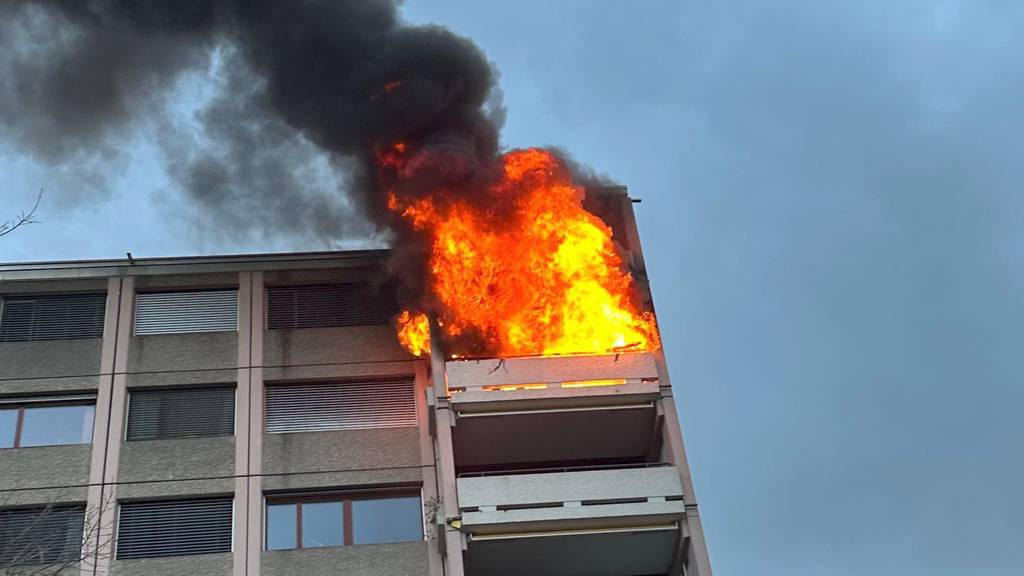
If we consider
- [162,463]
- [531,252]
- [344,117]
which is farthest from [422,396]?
[344,117]

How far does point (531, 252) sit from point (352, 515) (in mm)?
5936

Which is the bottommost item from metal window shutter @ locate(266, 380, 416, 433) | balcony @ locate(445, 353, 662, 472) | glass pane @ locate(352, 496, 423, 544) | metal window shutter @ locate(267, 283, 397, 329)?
glass pane @ locate(352, 496, 423, 544)

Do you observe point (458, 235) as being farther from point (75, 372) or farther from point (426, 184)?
point (75, 372)

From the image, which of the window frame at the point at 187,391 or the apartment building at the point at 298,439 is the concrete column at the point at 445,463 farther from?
the window frame at the point at 187,391

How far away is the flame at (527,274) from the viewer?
21469 millimetres

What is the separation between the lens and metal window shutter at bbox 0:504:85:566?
19328mm

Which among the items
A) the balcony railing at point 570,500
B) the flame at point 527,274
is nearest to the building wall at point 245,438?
the balcony railing at point 570,500

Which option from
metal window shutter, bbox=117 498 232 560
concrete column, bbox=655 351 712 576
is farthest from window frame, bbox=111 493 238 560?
concrete column, bbox=655 351 712 576

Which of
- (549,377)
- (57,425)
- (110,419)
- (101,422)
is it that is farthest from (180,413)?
(549,377)

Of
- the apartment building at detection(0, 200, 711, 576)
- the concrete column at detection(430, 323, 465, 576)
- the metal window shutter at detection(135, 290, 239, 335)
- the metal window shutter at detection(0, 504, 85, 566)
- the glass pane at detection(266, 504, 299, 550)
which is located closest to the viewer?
the concrete column at detection(430, 323, 465, 576)

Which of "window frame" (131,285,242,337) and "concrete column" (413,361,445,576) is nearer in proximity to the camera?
"concrete column" (413,361,445,576)

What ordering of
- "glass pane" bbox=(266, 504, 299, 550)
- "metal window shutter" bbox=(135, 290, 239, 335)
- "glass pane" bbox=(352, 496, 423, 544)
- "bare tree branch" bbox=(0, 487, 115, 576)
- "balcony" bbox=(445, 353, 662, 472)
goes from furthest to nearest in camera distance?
"metal window shutter" bbox=(135, 290, 239, 335)
"glass pane" bbox=(352, 496, 423, 544)
"balcony" bbox=(445, 353, 662, 472)
"glass pane" bbox=(266, 504, 299, 550)
"bare tree branch" bbox=(0, 487, 115, 576)

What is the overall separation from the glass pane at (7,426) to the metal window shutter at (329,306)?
195 inches

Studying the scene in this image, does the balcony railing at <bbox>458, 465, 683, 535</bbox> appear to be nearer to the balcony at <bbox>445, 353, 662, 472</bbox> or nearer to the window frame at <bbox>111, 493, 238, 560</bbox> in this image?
the balcony at <bbox>445, 353, 662, 472</bbox>
